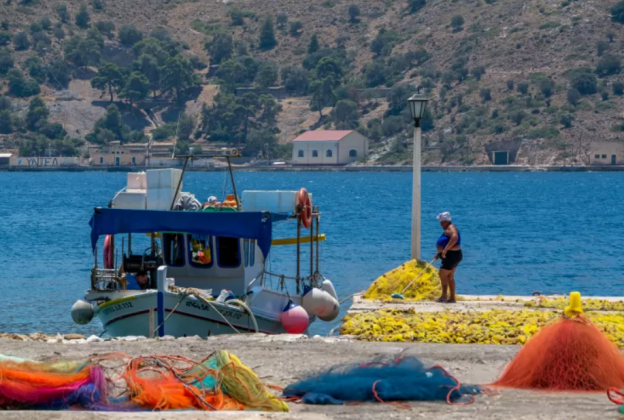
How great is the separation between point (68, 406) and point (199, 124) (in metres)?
175

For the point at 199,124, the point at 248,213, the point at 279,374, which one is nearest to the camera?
the point at 279,374

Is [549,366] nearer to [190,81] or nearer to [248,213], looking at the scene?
[248,213]

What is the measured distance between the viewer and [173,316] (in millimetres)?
14797

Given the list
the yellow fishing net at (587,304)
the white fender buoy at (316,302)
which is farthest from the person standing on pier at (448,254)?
the white fender buoy at (316,302)

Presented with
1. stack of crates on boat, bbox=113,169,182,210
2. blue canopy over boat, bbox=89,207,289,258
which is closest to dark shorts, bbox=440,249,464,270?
blue canopy over boat, bbox=89,207,289,258

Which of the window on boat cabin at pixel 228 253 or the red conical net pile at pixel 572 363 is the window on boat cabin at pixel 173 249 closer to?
the window on boat cabin at pixel 228 253

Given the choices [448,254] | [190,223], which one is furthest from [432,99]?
[190,223]

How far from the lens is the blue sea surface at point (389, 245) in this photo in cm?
2800

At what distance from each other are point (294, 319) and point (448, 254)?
2.39 meters

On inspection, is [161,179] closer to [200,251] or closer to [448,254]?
[200,251]

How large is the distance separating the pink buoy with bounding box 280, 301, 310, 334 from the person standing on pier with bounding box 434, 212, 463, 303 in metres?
2.03

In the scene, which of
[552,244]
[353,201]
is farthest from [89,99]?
[552,244]

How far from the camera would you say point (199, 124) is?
183000 mm

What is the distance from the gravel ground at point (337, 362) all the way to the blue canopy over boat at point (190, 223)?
234cm
